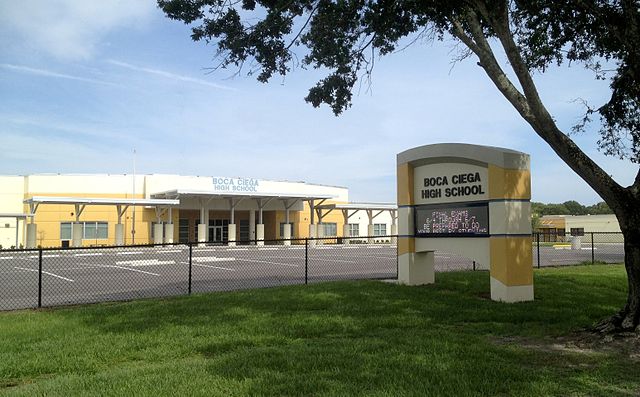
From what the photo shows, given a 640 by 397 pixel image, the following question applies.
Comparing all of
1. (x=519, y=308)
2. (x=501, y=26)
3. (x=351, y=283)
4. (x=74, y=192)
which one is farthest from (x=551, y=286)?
(x=74, y=192)

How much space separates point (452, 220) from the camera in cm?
1217

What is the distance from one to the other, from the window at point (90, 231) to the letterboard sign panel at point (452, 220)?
130 feet

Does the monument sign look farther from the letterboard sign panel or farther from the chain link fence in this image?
the chain link fence

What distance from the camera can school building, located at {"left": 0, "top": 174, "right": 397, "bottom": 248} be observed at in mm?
45000

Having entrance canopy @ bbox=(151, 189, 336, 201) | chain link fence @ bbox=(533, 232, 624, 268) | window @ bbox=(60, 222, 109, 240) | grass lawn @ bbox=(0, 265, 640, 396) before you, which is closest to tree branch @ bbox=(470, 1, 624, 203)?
grass lawn @ bbox=(0, 265, 640, 396)

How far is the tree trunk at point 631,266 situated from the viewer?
7.36m

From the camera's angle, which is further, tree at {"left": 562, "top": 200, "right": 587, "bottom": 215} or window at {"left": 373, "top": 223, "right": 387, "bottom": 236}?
tree at {"left": 562, "top": 200, "right": 587, "bottom": 215}

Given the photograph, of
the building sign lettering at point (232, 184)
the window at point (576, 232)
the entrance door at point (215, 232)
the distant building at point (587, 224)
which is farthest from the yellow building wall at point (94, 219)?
the distant building at point (587, 224)

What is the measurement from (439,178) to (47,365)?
8946 millimetres

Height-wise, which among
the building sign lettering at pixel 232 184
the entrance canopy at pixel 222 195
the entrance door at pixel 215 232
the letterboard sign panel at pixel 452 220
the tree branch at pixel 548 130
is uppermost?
the building sign lettering at pixel 232 184

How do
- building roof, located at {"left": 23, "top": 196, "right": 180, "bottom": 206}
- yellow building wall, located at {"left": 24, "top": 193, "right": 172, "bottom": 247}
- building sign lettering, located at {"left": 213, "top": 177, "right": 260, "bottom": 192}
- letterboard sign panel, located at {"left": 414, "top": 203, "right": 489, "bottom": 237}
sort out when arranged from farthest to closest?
building sign lettering, located at {"left": 213, "top": 177, "right": 260, "bottom": 192}, yellow building wall, located at {"left": 24, "top": 193, "right": 172, "bottom": 247}, building roof, located at {"left": 23, "top": 196, "right": 180, "bottom": 206}, letterboard sign panel, located at {"left": 414, "top": 203, "right": 489, "bottom": 237}

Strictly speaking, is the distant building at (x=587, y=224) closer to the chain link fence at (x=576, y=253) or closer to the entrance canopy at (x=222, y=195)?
the chain link fence at (x=576, y=253)

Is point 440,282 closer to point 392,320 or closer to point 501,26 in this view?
point 392,320

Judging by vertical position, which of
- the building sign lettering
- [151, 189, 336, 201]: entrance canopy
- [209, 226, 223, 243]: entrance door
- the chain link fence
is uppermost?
the building sign lettering
